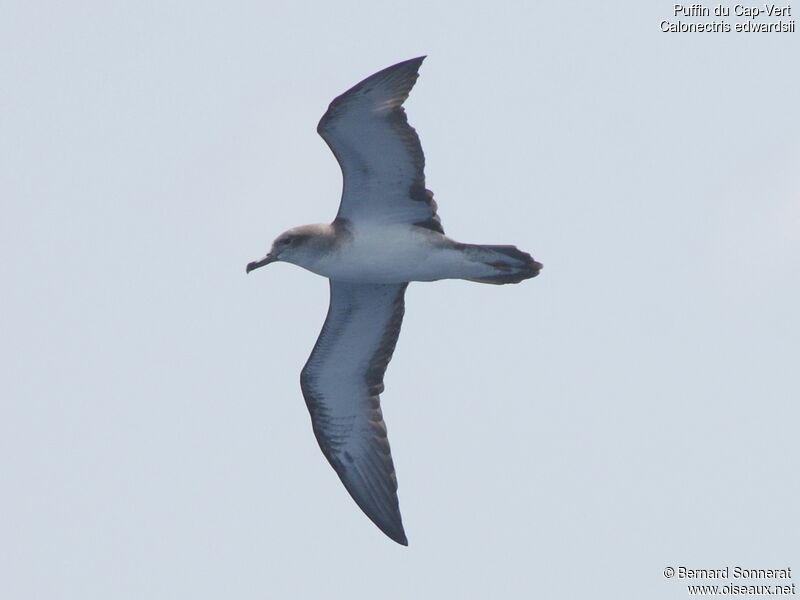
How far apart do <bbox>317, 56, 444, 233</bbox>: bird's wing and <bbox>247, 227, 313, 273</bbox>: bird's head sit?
63cm

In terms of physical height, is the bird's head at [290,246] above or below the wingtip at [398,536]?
above

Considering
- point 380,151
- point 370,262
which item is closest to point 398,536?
point 370,262

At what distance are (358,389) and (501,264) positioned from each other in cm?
270

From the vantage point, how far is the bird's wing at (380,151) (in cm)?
1627

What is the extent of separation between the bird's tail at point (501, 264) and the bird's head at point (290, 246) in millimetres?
1781

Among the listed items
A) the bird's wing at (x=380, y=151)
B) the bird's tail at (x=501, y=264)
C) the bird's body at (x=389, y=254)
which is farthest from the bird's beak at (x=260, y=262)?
the bird's tail at (x=501, y=264)

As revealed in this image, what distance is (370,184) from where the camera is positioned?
17109mm

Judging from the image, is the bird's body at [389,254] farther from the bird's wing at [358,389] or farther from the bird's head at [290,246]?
the bird's wing at [358,389]

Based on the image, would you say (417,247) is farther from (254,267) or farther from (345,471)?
(345,471)

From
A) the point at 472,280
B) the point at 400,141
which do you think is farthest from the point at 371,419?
the point at 400,141

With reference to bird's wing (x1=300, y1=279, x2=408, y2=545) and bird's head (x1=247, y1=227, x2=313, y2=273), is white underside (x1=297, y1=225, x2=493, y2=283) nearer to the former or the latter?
bird's head (x1=247, y1=227, x2=313, y2=273)

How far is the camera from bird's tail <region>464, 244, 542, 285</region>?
1733 centimetres

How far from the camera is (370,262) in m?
17.3

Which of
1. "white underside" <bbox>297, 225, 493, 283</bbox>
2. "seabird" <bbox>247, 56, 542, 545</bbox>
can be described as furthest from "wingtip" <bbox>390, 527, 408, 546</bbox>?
"white underside" <bbox>297, 225, 493, 283</bbox>
